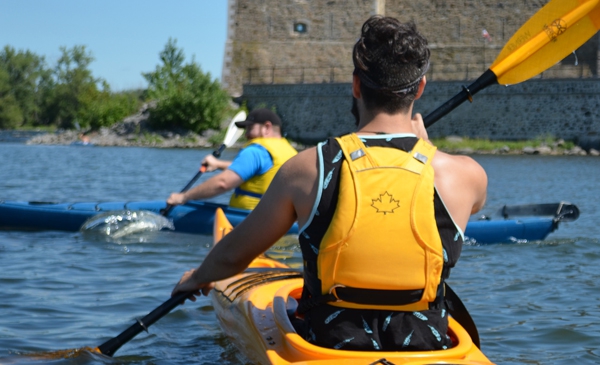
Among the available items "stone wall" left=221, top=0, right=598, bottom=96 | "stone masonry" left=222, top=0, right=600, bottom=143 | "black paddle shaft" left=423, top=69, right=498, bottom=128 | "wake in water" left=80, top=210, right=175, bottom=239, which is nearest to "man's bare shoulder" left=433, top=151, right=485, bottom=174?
"black paddle shaft" left=423, top=69, right=498, bottom=128

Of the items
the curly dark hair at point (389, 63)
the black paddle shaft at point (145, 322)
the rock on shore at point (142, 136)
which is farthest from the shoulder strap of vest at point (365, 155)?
the rock on shore at point (142, 136)

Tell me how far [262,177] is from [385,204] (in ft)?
13.3

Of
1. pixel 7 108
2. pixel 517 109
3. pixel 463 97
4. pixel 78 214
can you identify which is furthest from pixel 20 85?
pixel 463 97

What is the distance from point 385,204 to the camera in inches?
85.0

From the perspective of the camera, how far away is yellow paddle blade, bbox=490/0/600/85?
3.93m

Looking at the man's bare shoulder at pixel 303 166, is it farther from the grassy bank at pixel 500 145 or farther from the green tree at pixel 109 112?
the green tree at pixel 109 112

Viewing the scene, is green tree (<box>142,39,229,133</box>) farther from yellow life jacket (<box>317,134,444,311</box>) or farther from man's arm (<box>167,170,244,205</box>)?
yellow life jacket (<box>317,134,444,311</box>)

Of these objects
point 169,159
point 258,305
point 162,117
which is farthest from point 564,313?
point 162,117

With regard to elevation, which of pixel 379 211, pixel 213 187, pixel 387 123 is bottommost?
pixel 213 187

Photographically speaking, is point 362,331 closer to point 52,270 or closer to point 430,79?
point 52,270

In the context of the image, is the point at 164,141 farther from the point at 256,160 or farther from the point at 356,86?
the point at 356,86

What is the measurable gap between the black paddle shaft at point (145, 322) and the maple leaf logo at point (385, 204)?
39.5 inches

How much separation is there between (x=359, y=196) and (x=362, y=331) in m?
0.40

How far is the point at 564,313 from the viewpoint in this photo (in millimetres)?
4719
